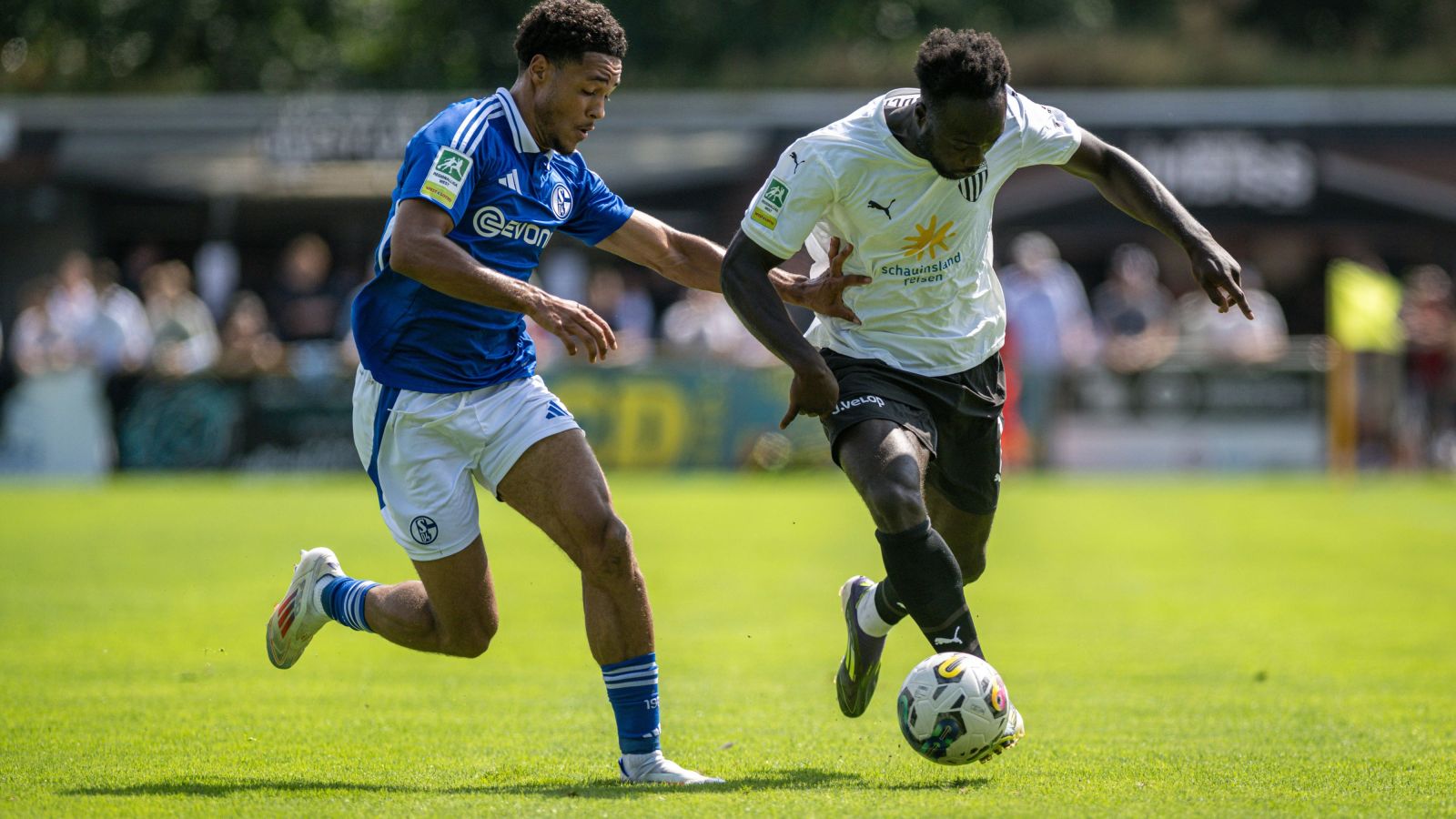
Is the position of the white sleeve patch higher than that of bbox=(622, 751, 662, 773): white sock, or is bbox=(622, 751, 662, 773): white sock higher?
the white sleeve patch

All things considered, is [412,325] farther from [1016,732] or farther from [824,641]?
[824,641]

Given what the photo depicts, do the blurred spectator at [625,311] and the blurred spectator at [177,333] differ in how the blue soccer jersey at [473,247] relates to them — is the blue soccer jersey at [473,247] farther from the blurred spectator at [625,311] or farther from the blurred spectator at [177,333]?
the blurred spectator at [177,333]

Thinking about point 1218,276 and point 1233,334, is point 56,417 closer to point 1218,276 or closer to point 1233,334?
point 1233,334

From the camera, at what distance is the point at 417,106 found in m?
27.7

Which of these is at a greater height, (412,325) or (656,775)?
(412,325)

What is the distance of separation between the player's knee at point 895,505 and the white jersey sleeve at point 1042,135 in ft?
4.50

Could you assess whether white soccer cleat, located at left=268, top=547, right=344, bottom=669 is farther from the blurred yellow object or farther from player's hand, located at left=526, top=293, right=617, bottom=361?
the blurred yellow object

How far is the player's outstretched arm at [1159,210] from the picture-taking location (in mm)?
6527

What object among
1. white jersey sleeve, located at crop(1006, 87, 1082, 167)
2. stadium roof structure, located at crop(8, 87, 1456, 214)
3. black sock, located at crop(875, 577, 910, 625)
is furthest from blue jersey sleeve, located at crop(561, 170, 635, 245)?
stadium roof structure, located at crop(8, 87, 1456, 214)

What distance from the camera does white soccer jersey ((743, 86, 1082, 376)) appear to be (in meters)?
6.32

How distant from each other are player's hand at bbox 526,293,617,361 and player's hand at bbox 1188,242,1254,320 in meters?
2.26

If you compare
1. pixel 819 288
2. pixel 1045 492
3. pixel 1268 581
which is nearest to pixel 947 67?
pixel 819 288

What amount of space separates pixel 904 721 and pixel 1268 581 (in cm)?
724

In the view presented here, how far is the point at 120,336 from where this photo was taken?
21.9 metres
